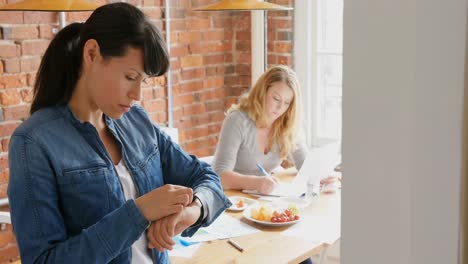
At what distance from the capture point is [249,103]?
3.16m

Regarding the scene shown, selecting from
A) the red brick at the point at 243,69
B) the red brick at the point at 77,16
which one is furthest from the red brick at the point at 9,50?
the red brick at the point at 243,69

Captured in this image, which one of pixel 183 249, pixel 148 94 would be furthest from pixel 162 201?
pixel 148 94

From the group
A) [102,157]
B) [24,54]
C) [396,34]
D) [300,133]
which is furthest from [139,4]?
[396,34]

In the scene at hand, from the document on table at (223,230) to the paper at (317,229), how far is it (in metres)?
0.16

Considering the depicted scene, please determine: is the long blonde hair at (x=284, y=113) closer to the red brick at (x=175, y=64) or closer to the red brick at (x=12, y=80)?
the red brick at (x=175, y=64)

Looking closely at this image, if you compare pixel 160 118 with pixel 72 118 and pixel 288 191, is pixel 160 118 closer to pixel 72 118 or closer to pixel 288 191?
pixel 288 191

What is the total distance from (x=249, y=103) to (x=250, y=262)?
1.28m

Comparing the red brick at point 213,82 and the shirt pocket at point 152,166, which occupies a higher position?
the red brick at point 213,82

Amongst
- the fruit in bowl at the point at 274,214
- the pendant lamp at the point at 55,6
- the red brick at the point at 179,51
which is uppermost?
the pendant lamp at the point at 55,6

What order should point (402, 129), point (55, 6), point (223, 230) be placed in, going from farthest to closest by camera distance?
1. point (223, 230)
2. point (55, 6)
3. point (402, 129)

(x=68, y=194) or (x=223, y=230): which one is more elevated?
(x=68, y=194)

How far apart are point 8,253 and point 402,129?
9.24 ft

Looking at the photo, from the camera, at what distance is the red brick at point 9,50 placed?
9.24ft

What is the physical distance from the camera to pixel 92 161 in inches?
57.9
